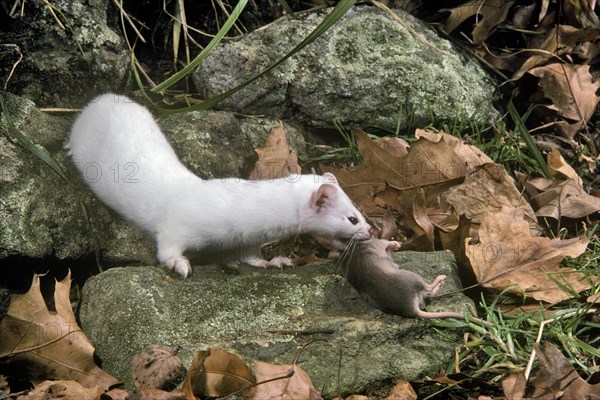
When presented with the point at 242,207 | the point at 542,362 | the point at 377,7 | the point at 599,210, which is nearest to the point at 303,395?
the point at 542,362

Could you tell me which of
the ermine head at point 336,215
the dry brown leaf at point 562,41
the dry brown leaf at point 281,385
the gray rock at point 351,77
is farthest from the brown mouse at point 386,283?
the dry brown leaf at point 562,41

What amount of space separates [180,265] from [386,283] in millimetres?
916

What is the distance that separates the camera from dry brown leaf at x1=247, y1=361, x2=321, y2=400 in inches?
102

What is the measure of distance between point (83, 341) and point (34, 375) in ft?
0.73

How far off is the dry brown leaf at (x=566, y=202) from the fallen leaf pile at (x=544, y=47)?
851 mm

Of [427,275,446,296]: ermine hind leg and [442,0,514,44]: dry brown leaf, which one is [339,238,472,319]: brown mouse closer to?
[427,275,446,296]: ermine hind leg

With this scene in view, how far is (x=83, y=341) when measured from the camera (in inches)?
114

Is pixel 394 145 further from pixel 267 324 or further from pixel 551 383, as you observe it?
pixel 551 383

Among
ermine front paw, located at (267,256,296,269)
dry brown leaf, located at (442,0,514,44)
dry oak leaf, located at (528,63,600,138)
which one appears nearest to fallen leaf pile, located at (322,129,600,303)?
ermine front paw, located at (267,256,296,269)

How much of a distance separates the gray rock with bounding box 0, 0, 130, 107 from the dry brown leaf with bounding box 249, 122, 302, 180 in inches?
37.2

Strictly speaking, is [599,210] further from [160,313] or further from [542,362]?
[160,313]

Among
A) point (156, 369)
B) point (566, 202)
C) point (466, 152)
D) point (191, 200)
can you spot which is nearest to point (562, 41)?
point (466, 152)

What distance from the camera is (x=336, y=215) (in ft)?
11.2

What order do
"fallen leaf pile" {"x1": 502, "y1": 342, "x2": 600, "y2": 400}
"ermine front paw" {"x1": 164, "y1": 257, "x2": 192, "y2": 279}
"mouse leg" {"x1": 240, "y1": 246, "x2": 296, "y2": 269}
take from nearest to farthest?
1. "fallen leaf pile" {"x1": 502, "y1": 342, "x2": 600, "y2": 400}
2. "ermine front paw" {"x1": 164, "y1": 257, "x2": 192, "y2": 279}
3. "mouse leg" {"x1": 240, "y1": 246, "x2": 296, "y2": 269}
